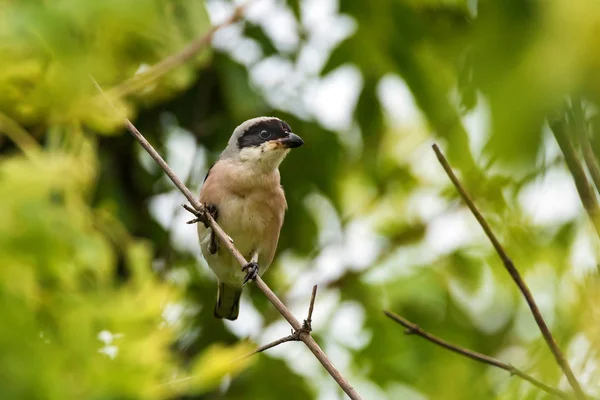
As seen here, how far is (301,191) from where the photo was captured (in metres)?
6.05

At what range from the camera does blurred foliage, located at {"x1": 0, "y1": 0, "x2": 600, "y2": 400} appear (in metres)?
1.49

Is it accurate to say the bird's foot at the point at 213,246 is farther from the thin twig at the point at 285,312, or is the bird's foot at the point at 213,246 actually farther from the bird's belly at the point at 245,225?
the thin twig at the point at 285,312

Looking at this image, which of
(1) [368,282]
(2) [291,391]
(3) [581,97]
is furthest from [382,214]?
(3) [581,97]

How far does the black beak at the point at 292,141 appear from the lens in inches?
203

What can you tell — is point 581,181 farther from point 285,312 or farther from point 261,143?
point 261,143

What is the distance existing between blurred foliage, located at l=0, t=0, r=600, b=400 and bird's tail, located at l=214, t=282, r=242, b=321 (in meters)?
0.12

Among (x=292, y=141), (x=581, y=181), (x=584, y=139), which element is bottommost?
(x=584, y=139)

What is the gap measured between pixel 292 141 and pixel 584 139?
11.0ft

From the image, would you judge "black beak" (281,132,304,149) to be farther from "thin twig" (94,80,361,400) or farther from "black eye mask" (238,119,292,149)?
"thin twig" (94,80,361,400)

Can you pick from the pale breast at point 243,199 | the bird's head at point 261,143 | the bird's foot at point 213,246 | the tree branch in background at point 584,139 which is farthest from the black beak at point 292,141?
the tree branch in background at point 584,139

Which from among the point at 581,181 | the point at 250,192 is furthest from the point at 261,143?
the point at 581,181

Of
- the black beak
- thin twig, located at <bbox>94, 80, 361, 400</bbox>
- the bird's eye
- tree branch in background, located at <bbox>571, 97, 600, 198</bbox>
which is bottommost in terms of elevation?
tree branch in background, located at <bbox>571, 97, 600, 198</bbox>

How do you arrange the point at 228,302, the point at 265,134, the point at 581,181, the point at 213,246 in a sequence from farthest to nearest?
the point at 228,302 < the point at 213,246 < the point at 265,134 < the point at 581,181

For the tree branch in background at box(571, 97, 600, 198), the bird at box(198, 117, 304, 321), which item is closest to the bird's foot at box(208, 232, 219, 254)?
the bird at box(198, 117, 304, 321)
